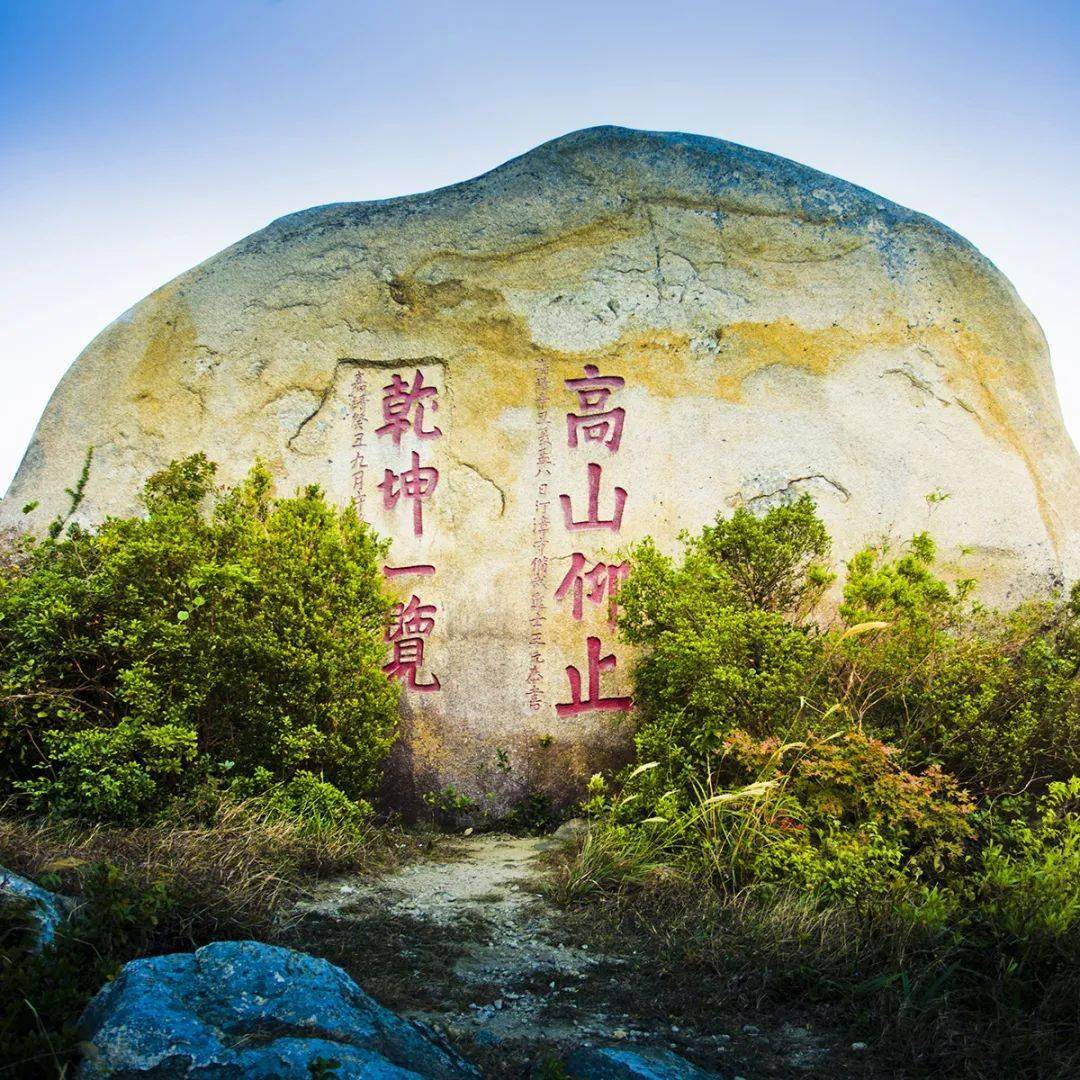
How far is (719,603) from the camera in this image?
5.08 metres

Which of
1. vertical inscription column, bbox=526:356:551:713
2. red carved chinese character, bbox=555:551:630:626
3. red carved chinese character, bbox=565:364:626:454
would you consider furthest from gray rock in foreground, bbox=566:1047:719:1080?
red carved chinese character, bbox=565:364:626:454

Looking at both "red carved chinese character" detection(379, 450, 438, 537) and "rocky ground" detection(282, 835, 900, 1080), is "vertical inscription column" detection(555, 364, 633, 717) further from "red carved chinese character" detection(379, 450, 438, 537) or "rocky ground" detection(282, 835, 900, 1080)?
"rocky ground" detection(282, 835, 900, 1080)

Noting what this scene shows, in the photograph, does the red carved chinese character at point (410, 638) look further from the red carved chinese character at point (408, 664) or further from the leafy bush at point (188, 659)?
the leafy bush at point (188, 659)

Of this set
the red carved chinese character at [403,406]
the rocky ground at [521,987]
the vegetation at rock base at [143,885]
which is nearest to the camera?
Answer: the vegetation at rock base at [143,885]

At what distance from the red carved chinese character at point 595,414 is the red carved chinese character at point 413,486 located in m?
0.99

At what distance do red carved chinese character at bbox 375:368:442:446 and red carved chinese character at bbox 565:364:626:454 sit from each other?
969 millimetres

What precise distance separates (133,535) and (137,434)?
2.19m

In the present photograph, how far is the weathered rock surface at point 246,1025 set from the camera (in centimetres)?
222

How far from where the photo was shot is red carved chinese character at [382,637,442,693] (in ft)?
20.1

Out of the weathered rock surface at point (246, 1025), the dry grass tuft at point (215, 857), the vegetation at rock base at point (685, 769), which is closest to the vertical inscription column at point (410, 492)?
the vegetation at rock base at point (685, 769)

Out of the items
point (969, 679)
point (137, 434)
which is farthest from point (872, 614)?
point (137, 434)

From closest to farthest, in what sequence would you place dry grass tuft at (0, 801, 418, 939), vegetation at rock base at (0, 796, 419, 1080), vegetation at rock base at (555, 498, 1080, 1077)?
vegetation at rock base at (0, 796, 419, 1080)
vegetation at rock base at (555, 498, 1080, 1077)
dry grass tuft at (0, 801, 418, 939)

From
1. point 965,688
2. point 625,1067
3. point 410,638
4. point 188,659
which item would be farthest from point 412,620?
point 625,1067

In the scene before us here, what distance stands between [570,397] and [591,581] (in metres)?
1.28
